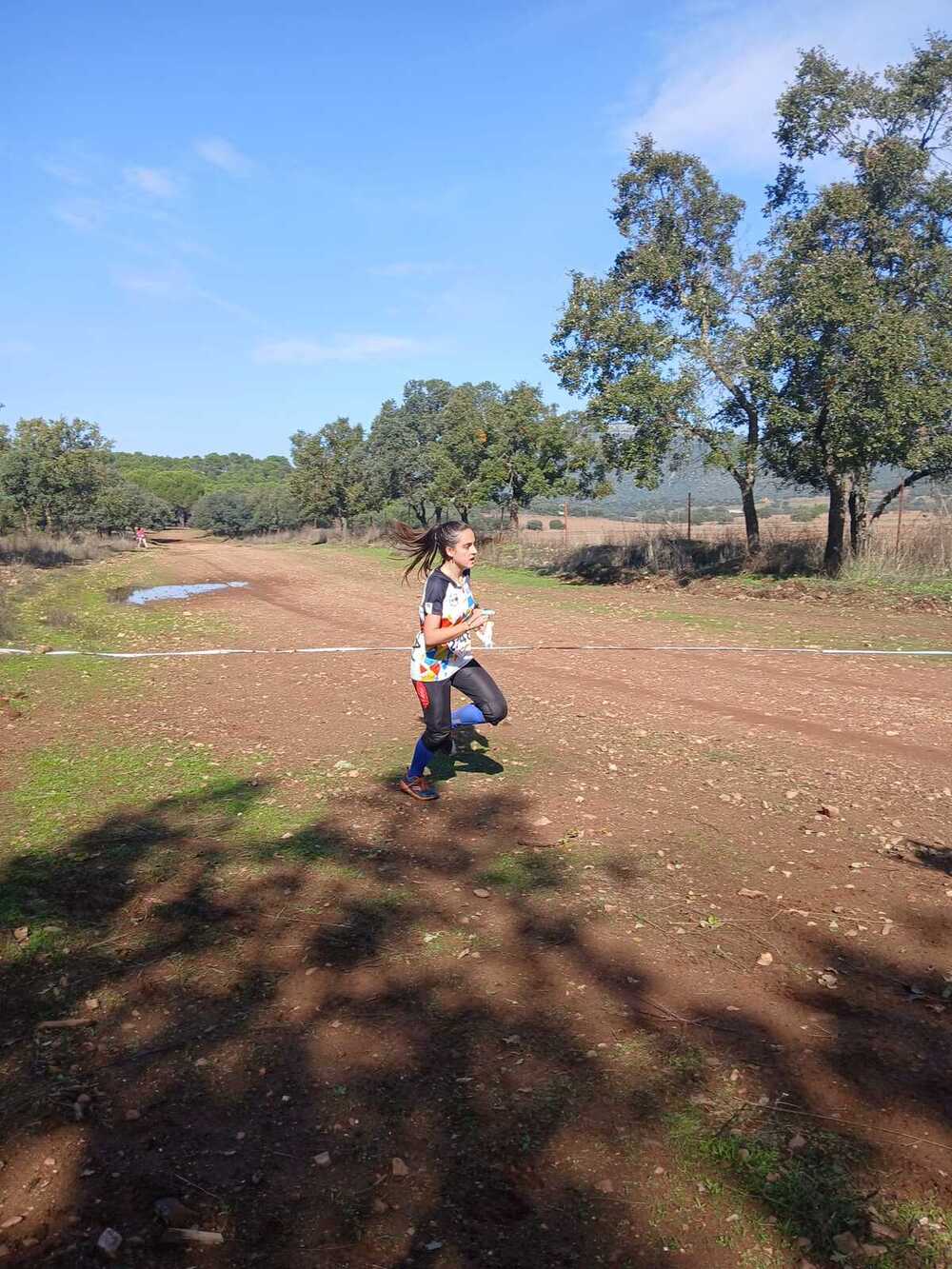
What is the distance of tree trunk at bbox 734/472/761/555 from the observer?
22.0m

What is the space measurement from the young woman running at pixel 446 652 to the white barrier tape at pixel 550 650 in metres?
6.28

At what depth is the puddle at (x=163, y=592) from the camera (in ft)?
70.3

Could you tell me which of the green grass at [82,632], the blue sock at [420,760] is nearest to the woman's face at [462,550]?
the blue sock at [420,760]

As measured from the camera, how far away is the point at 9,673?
11.0m

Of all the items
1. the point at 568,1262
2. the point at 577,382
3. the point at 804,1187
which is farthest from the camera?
the point at 577,382

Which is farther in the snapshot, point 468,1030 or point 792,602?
point 792,602

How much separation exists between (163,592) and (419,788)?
19.2 meters

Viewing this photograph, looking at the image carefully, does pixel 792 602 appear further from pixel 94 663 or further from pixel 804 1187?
pixel 804 1187

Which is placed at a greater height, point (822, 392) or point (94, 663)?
point (822, 392)

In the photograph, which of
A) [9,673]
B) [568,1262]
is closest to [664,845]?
[568,1262]

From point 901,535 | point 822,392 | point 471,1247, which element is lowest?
point 471,1247

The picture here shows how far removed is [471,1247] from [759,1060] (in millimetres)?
1310

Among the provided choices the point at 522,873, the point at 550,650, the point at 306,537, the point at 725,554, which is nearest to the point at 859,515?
the point at 725,554

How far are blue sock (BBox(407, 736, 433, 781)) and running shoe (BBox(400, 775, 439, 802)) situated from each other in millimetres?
23
